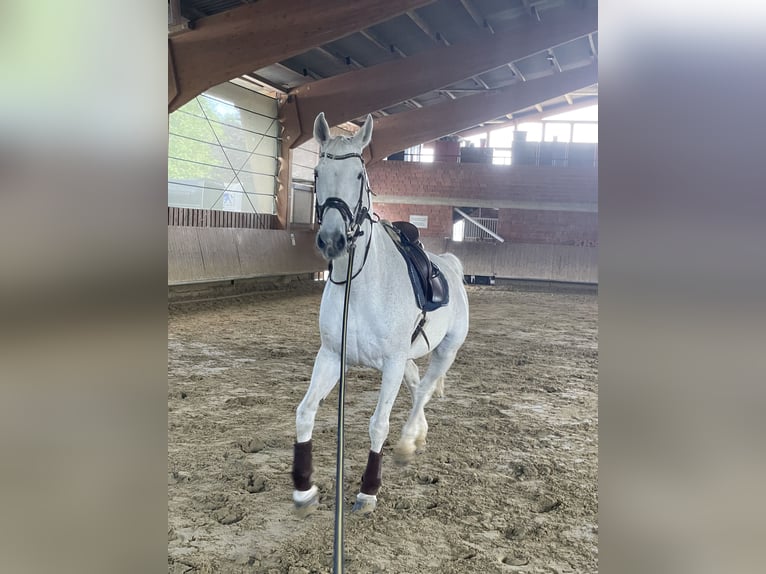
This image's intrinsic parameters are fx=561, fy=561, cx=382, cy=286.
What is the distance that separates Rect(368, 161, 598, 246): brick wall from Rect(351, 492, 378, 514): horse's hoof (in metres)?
16.3

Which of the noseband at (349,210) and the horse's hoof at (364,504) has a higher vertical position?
the noseband at (349,210)

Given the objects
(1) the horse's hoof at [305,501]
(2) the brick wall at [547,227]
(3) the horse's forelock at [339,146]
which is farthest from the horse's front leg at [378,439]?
(2) the brick wall at [547,227]

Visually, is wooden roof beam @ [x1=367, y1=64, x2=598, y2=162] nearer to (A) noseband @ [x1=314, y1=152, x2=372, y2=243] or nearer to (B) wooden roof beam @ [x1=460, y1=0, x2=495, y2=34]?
(B) wooden roof beam @ [x1=460, y1=0, x2=495, y2=34]

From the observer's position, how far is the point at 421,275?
303 cm

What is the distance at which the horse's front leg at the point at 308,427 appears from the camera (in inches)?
104

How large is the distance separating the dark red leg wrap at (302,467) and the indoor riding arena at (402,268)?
0.12 meters

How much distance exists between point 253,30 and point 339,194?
314 inches

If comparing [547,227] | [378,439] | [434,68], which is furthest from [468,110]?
[378,439]

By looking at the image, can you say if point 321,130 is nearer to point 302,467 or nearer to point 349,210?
point 349,210

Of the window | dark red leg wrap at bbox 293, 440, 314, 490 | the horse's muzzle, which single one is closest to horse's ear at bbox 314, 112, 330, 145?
the horse's muzzle

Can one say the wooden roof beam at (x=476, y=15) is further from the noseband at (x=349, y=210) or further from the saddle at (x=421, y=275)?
the noseband at (x=349, y=210)
